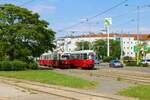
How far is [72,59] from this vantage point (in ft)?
235

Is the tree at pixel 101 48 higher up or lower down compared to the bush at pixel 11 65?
higher up

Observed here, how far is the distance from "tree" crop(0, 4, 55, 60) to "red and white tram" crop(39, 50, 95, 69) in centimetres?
425

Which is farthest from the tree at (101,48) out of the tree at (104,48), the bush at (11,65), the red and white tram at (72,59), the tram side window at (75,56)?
the bush at (11,65)

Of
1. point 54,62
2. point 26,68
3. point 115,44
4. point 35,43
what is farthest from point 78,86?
point 115,44

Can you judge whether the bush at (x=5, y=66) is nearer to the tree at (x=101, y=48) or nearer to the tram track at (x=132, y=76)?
the tram track at (x=132, y=76)

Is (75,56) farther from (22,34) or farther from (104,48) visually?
(104,48)

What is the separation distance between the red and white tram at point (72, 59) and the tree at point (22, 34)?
4.25 m

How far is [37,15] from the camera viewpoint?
69188 millimetres

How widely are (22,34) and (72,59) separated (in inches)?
415

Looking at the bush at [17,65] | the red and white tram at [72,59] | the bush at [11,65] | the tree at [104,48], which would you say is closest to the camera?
the bush at [11,65]

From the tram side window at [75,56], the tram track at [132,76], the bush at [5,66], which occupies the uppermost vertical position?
the tram side window at [75,56]

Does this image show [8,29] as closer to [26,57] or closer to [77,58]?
[26,57]

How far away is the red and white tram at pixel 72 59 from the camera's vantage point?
6675 cm

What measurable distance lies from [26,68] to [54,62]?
15.0 m
